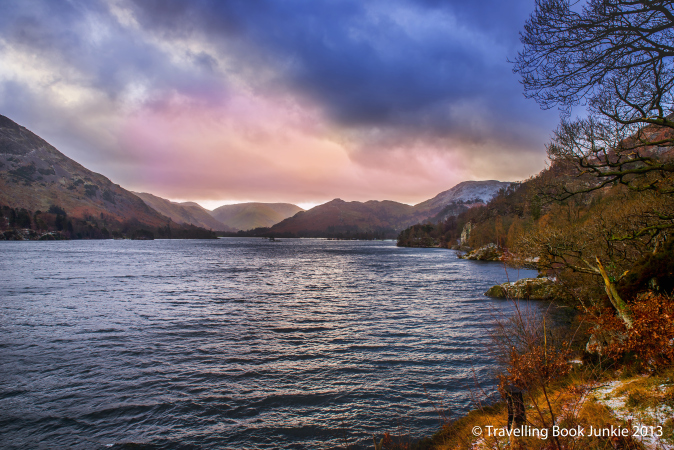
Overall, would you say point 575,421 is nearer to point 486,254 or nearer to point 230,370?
point 230,370

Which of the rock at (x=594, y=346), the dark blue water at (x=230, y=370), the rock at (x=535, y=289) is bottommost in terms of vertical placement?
the dark blue water at (x=230, y=370)

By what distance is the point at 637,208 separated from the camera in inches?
813

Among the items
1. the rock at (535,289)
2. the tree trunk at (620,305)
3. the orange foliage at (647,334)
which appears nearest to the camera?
the orange foliage at (647,334)

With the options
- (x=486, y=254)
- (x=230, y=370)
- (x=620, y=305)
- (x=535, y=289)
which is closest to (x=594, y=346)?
(x=620, y=305)

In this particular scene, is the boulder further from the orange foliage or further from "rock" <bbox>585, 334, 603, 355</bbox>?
the orange foliage

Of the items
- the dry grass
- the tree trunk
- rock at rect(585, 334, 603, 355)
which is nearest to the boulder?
rock at rect(585, 334, 603, 355)

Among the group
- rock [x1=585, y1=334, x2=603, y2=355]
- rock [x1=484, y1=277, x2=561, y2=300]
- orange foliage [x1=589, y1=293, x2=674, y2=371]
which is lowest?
rock [x1=484, y1=277, x2=561, y2=300]

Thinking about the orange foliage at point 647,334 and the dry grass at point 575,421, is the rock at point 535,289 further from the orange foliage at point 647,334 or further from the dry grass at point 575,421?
the dry grass at point 575,421

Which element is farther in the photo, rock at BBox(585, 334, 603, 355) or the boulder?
the boulder

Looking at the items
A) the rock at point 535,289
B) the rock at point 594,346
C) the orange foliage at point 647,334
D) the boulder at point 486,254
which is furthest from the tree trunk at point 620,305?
the boulder at point 486,254

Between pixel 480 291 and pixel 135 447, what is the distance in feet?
139

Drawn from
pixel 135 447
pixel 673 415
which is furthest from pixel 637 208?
pixel 135 447

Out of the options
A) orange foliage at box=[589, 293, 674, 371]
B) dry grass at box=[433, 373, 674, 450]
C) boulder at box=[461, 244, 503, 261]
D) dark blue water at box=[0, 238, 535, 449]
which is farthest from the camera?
boulder at box=[461, 244, 503, 261]

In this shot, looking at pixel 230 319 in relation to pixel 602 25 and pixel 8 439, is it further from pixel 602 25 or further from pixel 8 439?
pixel 602 25
